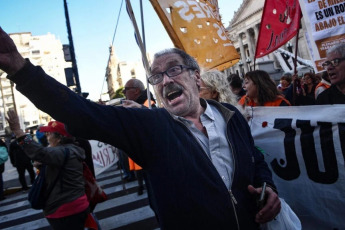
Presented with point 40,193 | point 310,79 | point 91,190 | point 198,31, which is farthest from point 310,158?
point 310,79

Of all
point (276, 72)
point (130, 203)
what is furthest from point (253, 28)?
point (130, 203)

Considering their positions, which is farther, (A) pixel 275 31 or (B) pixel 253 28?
(B) pixel 253 28

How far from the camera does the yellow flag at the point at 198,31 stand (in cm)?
331

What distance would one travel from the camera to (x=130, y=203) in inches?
215

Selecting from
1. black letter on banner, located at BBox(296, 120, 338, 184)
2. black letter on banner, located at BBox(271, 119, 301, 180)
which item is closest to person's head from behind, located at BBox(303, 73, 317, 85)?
Answer: black letter on banner, located at BBox(271, 119, 301, 180)

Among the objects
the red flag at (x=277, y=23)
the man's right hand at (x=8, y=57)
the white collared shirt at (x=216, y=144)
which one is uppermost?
the red flag at (x=277, y=23)

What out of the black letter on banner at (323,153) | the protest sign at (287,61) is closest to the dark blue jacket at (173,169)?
the black letter on banner at (323,153)

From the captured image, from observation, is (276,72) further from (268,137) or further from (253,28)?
(253,28)

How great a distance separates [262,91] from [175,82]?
2038mm

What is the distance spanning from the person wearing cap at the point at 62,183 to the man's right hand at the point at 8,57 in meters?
1.72

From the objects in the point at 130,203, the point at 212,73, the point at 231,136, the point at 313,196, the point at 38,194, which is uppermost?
the point at 212,73

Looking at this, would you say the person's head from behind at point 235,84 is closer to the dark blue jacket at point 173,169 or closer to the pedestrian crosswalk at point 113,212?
the pedestrian crosswalk at point 113,212

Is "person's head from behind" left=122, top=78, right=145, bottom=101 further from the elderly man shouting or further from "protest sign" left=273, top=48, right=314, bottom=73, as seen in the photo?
"protest sign" left=273, top=48, right=314, bottom=73

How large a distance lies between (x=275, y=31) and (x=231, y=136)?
2467mm
